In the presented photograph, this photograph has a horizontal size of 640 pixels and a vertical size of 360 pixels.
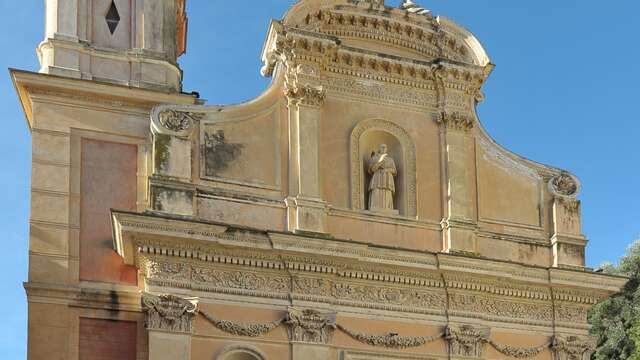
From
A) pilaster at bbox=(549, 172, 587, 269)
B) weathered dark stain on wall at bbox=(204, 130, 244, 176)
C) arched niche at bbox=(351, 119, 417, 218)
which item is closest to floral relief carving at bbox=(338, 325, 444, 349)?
arched niche at bbox=(351, 119, 417, 218)

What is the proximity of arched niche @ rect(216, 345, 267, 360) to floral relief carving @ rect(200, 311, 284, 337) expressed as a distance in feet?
0.67

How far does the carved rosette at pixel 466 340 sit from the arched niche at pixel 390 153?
7.09ft

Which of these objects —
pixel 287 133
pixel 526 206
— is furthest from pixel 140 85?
pixel 526 206

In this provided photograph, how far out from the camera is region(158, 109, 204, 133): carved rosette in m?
19.0

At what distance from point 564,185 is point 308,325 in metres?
6.08

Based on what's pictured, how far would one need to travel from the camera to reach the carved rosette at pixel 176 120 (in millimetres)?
19016

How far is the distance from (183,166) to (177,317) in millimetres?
2499

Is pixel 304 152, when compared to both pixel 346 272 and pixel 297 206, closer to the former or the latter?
pixel 297 206

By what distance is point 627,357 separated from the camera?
29.1m

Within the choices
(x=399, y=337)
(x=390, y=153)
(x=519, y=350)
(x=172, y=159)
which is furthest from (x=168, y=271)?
(x=519, y=350)

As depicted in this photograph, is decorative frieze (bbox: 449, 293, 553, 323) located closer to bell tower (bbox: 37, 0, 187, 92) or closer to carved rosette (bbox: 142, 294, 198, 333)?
carved rosette (bbox: 142, 294, 198, 333)

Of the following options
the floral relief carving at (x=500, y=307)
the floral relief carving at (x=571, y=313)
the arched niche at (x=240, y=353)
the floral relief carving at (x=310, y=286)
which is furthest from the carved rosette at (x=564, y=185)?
the arched niche at (x=240, y=353)

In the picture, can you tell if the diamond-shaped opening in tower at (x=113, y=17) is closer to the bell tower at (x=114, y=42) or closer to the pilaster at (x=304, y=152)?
the bell tower at (x=114, y=42)

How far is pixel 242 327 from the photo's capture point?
60.8 feet
